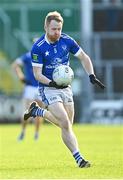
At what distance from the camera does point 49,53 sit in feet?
42.8

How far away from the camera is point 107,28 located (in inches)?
1495

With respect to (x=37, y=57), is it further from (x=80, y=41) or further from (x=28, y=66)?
(x=80, y=41)

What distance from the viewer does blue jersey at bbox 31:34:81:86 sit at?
13016 millimetres

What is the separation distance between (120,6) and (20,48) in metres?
4.98

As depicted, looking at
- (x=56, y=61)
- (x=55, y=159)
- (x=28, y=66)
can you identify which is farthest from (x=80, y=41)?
(x=56, y=61)

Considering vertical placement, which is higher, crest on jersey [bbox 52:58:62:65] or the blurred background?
crest on jersey [bbox 52:58:62:65]

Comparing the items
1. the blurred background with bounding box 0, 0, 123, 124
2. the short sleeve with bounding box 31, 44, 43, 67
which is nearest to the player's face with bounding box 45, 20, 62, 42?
the short sleeve with bounding box 31, 44, 43, 67

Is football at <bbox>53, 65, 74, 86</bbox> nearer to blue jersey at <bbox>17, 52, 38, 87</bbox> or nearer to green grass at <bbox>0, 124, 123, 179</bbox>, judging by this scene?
green grass at <bbox>0, 124, 123, 179</bbox>

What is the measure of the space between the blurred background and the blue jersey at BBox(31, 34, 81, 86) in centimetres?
2239

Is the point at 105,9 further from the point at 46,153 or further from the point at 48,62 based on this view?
the point at 48,62

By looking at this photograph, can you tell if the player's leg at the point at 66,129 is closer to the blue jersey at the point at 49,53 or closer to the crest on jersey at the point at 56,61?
the blue jersey at the point at 49,53

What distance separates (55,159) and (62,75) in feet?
8.66

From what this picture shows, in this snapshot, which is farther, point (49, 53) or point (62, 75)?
point (49, 53)

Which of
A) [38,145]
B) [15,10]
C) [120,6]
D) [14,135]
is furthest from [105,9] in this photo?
[38,145]
